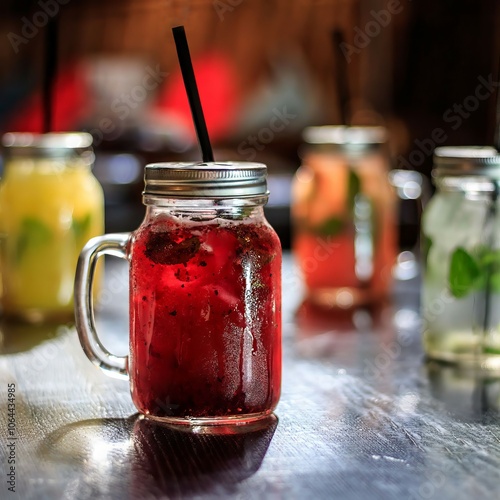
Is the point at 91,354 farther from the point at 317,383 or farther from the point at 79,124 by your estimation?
the point at 79,124

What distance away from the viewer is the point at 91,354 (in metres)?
1.01

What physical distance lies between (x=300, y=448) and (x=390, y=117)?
270cm

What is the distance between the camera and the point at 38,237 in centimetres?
143

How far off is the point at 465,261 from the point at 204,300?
0.43 meters

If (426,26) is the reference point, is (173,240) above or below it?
below

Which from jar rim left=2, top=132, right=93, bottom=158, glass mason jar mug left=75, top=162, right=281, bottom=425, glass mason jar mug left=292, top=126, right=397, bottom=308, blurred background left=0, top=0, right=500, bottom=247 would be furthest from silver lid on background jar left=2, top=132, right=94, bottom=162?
blurred background left=0, top=0, right=500, bottom=247

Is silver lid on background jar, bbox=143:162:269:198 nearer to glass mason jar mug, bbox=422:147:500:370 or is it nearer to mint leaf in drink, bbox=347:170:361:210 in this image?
glass mason jar mug, bbox=422:147:500:370

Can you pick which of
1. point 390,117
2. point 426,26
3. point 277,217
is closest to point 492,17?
point 426,26

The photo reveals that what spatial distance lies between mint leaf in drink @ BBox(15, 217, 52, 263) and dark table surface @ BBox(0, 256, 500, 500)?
156 mm

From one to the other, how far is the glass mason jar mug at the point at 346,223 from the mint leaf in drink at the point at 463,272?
1.45 feet

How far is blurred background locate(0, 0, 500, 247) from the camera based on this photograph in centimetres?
358

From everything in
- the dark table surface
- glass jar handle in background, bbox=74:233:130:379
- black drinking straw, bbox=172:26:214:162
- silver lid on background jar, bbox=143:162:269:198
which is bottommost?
the dark table surface

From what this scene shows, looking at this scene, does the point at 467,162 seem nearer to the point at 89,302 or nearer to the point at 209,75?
the point at 89,302

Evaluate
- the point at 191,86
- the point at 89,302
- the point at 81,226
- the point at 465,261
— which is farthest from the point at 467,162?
the point at 81,226
